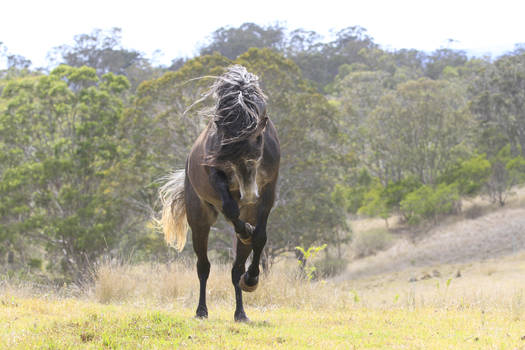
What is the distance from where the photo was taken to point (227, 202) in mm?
4766

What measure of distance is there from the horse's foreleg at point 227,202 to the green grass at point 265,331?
34.9 inches

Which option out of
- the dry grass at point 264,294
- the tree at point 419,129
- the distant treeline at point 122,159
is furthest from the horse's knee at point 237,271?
the tree at point 419,129

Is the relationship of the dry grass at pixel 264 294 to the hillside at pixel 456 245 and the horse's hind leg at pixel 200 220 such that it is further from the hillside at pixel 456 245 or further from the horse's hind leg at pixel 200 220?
the hillside at pixel 456 245

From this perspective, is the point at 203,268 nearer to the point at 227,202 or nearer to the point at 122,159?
the point at 227,202

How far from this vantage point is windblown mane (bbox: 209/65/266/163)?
4.68 metres

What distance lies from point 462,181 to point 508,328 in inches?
1160

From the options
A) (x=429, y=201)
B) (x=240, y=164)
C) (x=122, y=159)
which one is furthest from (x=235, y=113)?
(x=429, y=201)

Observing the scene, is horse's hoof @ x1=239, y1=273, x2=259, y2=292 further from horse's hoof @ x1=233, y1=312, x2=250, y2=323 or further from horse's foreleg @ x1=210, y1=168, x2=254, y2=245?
horse's foreleg @ x1=210, y1=168, x2=254, y2=245

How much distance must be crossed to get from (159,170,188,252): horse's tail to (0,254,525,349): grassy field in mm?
940

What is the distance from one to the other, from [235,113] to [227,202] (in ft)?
2.52

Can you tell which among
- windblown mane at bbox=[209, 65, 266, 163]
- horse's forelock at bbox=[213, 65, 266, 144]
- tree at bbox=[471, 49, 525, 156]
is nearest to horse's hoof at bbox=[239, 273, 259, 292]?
windblown mane at bbox=[209, 65, 266, 163]

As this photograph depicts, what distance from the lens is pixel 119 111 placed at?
2342 centimetres

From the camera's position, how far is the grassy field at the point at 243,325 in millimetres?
4266

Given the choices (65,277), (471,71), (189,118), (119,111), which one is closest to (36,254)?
(65,277)
